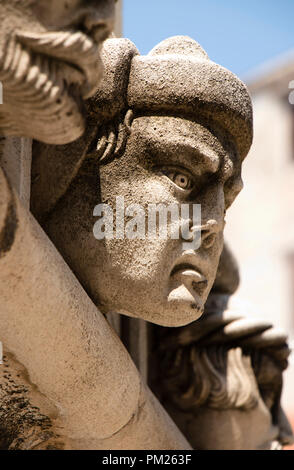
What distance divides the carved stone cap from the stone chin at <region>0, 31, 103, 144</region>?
35 cm

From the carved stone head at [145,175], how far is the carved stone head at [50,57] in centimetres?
36

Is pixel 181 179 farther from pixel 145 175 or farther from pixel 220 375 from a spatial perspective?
pixel 220 375

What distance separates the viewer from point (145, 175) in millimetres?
1305

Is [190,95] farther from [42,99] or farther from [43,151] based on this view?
[42,99]

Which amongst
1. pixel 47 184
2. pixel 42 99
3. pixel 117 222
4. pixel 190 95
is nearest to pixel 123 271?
pixel 117 222

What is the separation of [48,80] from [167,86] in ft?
1.42

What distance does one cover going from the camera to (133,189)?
4.23ft

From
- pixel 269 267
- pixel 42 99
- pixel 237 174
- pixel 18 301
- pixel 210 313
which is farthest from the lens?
pixel 269 267

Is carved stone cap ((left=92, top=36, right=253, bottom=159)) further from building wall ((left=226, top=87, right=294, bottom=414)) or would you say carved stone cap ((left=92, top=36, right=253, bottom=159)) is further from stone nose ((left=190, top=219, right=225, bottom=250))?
building wall ((left=226, top=87, right=294, bottom=414))

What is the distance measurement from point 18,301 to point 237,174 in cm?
53

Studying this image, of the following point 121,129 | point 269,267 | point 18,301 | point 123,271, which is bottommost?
point 18,301

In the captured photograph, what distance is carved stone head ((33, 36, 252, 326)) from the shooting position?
4.20ft

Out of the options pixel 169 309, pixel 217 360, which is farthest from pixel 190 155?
pixel 217 360

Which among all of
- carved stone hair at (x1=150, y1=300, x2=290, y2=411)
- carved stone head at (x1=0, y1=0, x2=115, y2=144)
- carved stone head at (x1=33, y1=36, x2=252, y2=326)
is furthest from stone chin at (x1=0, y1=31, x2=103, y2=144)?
carved stone hair at (x1=150, y1=300, x2=290, y2=411)
